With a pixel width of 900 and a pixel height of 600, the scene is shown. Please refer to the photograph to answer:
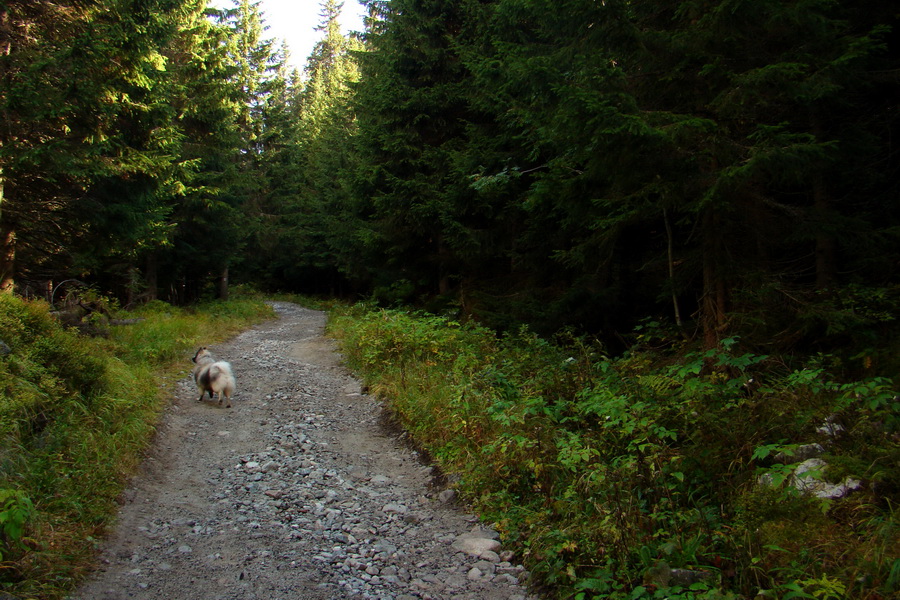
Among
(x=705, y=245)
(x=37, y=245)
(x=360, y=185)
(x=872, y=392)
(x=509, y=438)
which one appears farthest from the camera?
(x=360, y=185)

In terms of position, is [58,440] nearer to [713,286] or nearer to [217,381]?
[217,381]

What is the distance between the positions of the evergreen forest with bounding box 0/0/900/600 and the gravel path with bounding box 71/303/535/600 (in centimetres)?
62

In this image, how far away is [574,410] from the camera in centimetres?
580

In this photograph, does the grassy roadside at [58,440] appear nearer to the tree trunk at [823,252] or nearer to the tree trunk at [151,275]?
the tree trunk at [823,252]

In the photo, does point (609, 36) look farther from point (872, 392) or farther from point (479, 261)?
point (479, 261)

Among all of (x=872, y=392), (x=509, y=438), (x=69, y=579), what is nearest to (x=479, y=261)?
(x=509, y=438)

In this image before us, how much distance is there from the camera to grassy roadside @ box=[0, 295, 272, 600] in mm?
3574

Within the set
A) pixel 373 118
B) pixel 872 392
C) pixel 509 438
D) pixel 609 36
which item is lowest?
pixel 509 438

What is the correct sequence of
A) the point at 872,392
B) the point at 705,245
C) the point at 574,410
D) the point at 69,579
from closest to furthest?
the point at 69,579 → the point at 872,392 → the point at 574,410 → the point at 705,245

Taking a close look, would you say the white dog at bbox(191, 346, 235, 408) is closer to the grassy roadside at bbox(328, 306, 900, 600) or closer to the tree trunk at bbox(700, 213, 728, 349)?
the grassy roadside at bbox(328, 306, 900, 600)

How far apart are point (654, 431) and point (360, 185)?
45.7 ft

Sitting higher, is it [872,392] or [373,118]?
[373,118]

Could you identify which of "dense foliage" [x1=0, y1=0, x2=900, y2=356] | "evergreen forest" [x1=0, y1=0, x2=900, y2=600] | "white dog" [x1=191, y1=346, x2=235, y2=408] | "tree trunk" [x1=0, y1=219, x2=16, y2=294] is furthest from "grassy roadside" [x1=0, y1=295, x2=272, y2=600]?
"dense foliage" [x1=0, y1=0, x2=900, y2=356]

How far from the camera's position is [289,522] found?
499 cm
